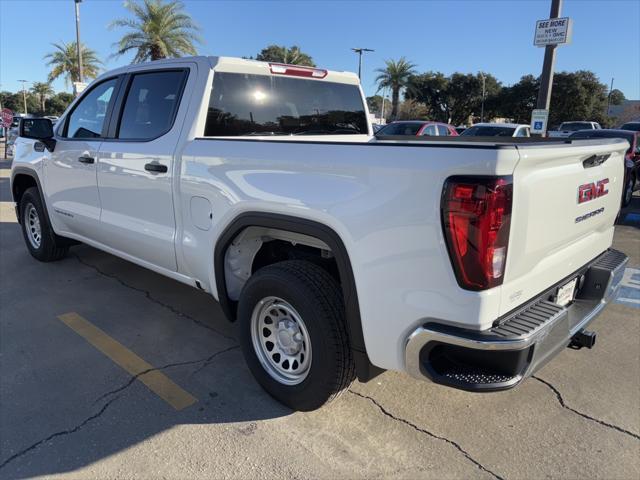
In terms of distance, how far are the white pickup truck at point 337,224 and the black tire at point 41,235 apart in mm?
1225

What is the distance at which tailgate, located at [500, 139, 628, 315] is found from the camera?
2053mm

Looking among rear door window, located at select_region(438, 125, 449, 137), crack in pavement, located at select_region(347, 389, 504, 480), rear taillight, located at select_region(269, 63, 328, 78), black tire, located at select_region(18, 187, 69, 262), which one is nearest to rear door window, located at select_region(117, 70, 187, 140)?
rear taillight, located at select_region(269, 63, 328, 78)

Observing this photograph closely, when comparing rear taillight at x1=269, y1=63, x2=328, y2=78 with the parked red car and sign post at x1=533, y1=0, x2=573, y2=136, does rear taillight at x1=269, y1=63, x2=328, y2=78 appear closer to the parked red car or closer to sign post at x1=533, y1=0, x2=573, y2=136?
sign post at x1=533, y1=0, x2=573, y2=136

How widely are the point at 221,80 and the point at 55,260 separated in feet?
11.6

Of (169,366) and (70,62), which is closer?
(169,366)

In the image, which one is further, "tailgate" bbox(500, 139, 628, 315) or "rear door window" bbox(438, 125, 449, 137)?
"rear door window" bbox(438, 125, 449, 137)

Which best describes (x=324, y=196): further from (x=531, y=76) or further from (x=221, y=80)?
(x=531, y=76)

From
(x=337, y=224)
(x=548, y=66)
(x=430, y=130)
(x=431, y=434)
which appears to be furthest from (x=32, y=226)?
(x=430, y=130)

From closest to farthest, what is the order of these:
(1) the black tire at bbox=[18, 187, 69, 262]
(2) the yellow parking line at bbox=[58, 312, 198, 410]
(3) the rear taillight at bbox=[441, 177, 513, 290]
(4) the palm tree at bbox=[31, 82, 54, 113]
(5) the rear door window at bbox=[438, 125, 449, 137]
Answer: (3) the rear taillight at bbox=[441, 177, 513, 290] < (2) the yellow parking line at bbox=[58, 312, 198, 410] < (1) the black tire at bbox=[18, 187, 69, 262] < (5) the rear door window at bbox=[438, 125, 449, 137] < (4) the palm tree at bbox=[31, 82, 54, 113]

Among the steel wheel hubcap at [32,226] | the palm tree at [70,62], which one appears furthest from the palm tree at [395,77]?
the steel wheel hubcap at [32,226]

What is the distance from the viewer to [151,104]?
12.4ft

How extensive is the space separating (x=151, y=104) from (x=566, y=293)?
313 cm

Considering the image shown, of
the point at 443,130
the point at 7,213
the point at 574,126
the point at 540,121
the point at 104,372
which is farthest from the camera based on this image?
the point at 574,126

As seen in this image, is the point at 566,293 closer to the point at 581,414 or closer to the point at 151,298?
the point at 581,414
